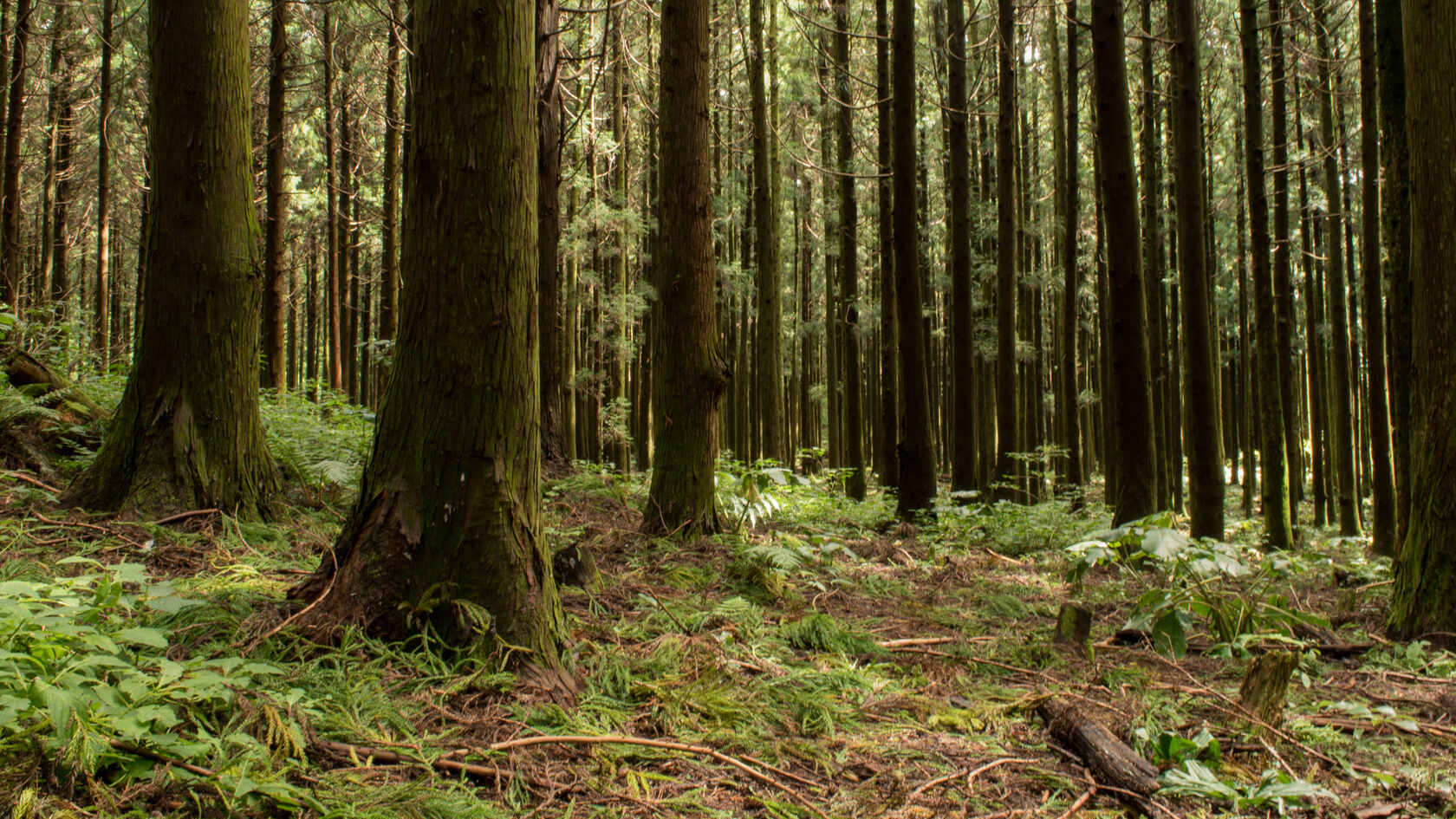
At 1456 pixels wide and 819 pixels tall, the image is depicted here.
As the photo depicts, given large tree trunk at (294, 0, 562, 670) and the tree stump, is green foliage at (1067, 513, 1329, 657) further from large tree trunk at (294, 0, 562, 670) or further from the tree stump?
large tree trunk at (294, 0, 562, 670)

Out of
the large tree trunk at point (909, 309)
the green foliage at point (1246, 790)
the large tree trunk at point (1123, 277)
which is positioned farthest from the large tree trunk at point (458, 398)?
the large tree trunk at point (909, 309)

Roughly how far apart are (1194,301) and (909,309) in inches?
108

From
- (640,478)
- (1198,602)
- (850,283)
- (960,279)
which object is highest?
(850,283)

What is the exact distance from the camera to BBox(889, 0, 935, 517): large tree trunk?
8289 millimetres

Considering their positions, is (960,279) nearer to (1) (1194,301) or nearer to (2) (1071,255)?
(1) (1194,301)

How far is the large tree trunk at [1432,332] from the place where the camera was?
3.81 metres

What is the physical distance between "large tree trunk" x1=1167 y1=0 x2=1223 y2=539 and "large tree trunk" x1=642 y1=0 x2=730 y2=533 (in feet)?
14.9

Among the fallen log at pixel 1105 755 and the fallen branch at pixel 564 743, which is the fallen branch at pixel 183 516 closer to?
the fallen branch at pixel 564 743

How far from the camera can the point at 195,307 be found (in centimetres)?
459

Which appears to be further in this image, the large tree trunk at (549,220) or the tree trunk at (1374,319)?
the tree trunk at (1374,319)

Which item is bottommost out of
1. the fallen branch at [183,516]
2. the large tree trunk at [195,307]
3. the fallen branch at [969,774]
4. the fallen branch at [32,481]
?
the fallen branch at [969,774]

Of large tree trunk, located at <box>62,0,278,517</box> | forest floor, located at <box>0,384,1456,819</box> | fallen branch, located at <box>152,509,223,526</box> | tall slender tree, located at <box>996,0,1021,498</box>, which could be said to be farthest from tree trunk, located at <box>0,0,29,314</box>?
tall slender tree, located at <box>996,0,1021,498</box>

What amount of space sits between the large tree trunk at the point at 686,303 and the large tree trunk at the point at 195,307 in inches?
105

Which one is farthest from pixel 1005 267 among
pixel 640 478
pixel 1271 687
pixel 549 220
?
pixel 1271 687
